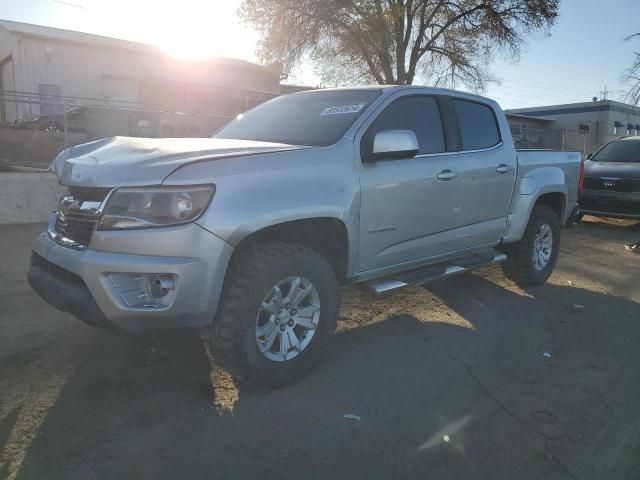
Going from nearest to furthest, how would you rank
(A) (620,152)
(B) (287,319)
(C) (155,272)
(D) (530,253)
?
(C) (155,272)
(B) (287,319)
(D) (530,253)
(A) (620,152)

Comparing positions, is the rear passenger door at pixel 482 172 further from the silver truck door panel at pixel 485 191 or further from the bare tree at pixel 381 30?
the bare tree at pixel 381 30

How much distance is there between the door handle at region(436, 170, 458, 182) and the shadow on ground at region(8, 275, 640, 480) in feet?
4.19

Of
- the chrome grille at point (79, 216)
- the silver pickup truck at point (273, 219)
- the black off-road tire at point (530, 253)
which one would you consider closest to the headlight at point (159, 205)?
the silver pickup truck at point (273, 219)

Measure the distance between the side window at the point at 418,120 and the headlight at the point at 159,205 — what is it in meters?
1.48

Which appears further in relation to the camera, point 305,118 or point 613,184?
point 613,184

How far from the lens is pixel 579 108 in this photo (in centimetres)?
4034

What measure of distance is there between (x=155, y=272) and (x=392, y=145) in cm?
179

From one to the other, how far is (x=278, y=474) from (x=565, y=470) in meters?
1.40

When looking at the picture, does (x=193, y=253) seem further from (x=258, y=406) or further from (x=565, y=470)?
(x=565, y=470)

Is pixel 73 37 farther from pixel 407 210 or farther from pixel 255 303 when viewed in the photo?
pixel 255 303

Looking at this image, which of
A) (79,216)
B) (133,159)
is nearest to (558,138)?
(133,159)

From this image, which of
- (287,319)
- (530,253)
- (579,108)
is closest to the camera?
(287,319)

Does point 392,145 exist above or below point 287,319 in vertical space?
above

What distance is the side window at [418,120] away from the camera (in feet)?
12.8
